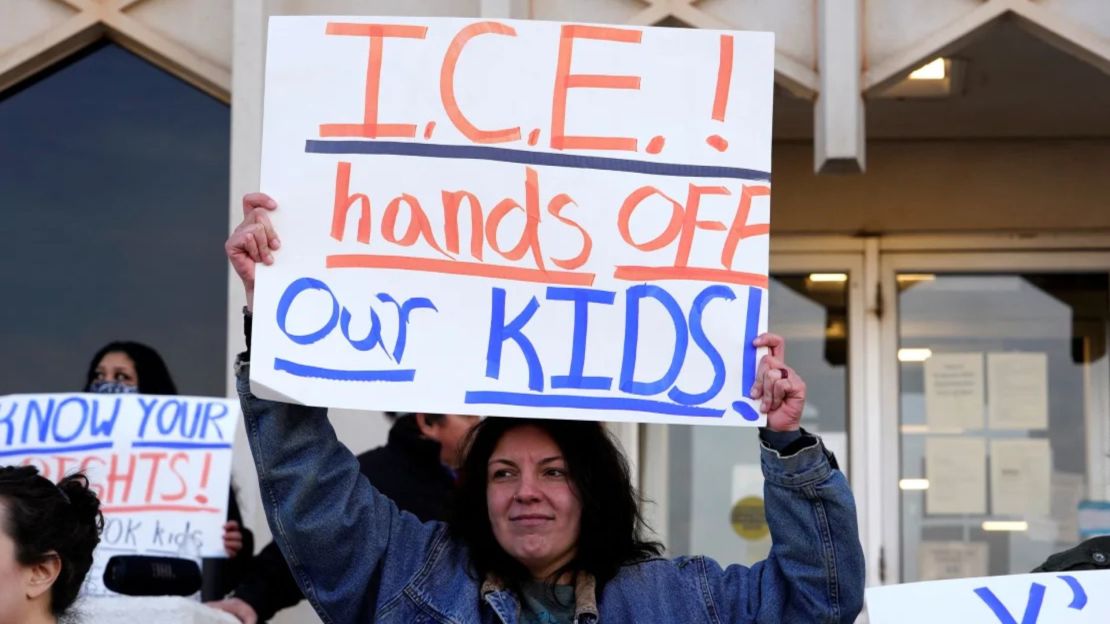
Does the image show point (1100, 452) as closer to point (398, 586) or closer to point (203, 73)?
point (203, 73)

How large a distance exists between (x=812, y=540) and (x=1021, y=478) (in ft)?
15.8

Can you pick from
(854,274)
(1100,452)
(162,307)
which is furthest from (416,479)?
(1100,452)

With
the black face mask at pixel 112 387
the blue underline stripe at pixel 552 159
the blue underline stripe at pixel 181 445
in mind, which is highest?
the blue underline stripe at pixel 552 159

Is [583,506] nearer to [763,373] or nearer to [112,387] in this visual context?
[763,373]

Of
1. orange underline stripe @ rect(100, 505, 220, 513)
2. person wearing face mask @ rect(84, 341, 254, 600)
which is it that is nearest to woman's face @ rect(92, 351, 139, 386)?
person wearing face mask @ rect(84, 341, 254, 600)

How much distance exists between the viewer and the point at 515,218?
Result: 377cm

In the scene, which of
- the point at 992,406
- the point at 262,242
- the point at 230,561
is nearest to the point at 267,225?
the point at 262,242

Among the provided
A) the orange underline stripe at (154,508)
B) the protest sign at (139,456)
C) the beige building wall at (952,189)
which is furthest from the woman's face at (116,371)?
the beige building wall at (952,189)

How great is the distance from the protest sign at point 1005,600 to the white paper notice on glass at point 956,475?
4382 mm

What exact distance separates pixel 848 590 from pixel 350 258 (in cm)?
117

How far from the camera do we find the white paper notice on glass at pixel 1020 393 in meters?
8.15

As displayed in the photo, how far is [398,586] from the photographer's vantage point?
361cm

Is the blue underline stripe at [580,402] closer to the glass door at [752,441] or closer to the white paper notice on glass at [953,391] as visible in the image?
the glass door at [752,441]

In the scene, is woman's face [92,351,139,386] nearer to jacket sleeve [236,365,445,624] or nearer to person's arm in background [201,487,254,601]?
person's arm in background [201,487,254,601]
